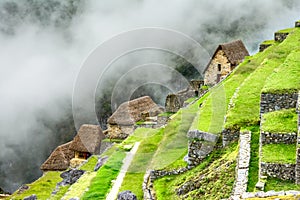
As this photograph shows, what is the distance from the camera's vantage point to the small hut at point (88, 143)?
4753 centimetres

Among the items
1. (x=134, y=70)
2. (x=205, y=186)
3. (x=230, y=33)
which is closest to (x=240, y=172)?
(x=205, y=186)

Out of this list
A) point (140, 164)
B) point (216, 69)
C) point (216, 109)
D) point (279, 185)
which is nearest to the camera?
point (279, 185)

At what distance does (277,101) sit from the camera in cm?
2019

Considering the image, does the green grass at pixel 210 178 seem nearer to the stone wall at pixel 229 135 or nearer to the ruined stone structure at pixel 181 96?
the stone wall at pixel 229 135

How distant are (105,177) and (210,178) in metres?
9.77

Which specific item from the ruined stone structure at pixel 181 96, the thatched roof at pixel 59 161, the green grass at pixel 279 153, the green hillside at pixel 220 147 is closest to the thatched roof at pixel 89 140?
the thatched roof at pixel 59 161

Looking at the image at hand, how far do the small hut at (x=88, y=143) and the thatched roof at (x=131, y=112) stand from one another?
184cm

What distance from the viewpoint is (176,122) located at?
2909 cm

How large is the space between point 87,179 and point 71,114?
72.3 m

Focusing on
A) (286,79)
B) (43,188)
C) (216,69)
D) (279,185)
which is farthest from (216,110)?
(216,69)

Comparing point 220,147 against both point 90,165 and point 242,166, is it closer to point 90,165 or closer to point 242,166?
point 242,166

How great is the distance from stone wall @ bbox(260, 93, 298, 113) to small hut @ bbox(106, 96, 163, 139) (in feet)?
89.3

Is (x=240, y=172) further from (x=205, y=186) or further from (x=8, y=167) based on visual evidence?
(x=8, y=167)

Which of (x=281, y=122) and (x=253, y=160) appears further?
(x=281, y=122)
